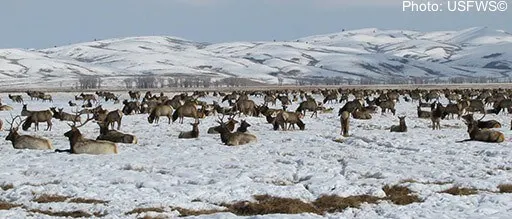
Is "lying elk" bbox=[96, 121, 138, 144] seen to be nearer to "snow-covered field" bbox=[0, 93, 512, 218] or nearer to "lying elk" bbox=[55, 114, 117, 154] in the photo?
"snow-covered field" bbox=[0, 93, 512, 218]

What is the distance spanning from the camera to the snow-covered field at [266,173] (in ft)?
43.2

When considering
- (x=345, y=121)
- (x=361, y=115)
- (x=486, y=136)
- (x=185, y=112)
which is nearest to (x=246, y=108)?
(x=185, y=112)

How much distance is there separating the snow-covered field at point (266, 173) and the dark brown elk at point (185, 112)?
27.1 ft

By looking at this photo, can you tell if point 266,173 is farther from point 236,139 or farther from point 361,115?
point 361,115

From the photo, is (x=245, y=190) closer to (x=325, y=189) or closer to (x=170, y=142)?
(x=325, y=189)

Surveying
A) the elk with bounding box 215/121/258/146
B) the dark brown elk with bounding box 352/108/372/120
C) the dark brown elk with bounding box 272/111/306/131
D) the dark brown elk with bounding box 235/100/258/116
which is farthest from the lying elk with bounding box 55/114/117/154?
the dark brown elk with bounding box 352/108/372/120

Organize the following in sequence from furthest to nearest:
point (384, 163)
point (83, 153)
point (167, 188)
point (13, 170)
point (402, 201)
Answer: point (83, 153) → point (384, 163) → point (13, 170) → point (167, 188) → point (402, 201)

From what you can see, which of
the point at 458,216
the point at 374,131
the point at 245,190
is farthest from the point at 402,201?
the point at 374,131

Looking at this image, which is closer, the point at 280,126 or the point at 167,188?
the point at 167,188

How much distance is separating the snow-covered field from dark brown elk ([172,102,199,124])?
827cm

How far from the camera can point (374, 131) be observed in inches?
1089

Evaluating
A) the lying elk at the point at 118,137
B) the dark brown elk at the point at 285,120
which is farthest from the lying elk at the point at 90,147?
the dark brown elk at the point at 285,120

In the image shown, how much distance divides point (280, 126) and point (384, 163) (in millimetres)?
12384

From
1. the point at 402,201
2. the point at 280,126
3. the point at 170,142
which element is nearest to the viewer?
the point at 402,201
